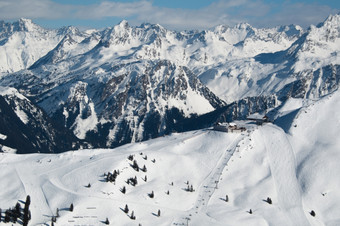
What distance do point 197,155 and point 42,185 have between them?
46889 mm

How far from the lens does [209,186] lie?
396 ft

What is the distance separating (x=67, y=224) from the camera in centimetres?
9612

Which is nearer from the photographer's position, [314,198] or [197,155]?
[314,198]

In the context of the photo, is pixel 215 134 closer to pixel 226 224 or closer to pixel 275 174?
pixel 275 174

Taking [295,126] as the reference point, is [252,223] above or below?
Result: below

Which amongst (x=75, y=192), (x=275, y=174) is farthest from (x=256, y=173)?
(x=75, y=192)

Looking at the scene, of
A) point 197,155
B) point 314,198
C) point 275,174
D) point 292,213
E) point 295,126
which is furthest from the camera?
point 295,126

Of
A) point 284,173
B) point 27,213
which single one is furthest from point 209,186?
point 27,213

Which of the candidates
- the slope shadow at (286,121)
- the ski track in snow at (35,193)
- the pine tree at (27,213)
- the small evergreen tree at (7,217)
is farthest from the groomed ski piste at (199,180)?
the small evergreen tree at (7,217)

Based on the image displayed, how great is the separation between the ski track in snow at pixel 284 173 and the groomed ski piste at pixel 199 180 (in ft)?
0.92

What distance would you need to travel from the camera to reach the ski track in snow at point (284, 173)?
11050cm

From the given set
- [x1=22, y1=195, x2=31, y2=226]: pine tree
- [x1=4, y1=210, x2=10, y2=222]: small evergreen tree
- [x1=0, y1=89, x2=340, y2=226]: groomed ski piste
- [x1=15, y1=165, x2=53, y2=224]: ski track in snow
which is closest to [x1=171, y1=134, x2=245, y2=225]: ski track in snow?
[x1=0, y1=89, x2=340, y2=226]: groomed ski piste

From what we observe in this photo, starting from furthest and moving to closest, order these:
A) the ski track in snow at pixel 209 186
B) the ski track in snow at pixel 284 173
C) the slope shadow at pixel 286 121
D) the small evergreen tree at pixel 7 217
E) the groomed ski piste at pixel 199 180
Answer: the slope shadow at pixel 286 121 → the ski track in snow at pixel 284 173 → the groomed ski piste at pixel 199 180 → the ski track in snow at pixel 209 186 → the small evergreen tree at pixel 7 217

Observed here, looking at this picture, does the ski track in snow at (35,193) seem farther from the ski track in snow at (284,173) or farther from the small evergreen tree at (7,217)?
the ski track in snow at (284,173)
